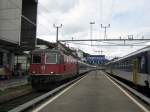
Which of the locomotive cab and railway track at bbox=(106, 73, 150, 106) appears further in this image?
the locomotive cab

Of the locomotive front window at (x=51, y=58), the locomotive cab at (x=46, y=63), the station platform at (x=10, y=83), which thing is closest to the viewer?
the locomotive cab at (x=46, y=63)

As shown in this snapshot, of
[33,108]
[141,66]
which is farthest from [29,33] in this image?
[33,108]

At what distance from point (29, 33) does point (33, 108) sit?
166 feet

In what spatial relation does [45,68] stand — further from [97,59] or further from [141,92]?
[97,59]

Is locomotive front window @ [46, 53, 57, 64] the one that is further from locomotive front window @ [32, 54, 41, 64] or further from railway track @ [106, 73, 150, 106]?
railway track @ [106, 73, 150, 106]

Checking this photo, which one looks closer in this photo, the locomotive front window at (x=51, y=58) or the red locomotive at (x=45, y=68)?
the red locomotive at (x=45, y=68)

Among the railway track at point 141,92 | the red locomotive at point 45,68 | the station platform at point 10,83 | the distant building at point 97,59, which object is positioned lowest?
the railway track at point 141,92

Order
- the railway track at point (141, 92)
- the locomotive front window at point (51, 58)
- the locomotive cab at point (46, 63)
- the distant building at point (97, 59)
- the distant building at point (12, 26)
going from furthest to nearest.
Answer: the distant building at point (97, 59) < the distant building at point (12, 26) < the locomotive front window at point (51, 58) < the locomotive cab at point (46, 63) < the railway track at point (141, 92)

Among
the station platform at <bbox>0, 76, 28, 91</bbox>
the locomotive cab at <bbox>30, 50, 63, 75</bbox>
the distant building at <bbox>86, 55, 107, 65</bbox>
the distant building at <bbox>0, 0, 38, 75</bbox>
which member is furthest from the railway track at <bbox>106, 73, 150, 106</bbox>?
the distant building at <bbox>86, 55, 107, 65</bbox>

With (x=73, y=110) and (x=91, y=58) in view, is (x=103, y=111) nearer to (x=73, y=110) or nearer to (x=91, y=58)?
(x=73, y=110)

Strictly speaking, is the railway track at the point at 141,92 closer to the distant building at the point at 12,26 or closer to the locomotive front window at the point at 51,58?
the locomotive front window at the point at 51,58

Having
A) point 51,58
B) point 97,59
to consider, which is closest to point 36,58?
point 51,58

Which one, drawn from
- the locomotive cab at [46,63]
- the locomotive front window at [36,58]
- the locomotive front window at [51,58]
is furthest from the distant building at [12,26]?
the locomotive front window at [51,58]

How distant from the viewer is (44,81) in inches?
1078
